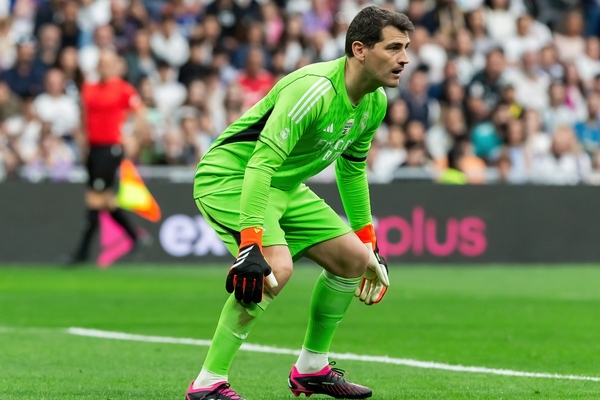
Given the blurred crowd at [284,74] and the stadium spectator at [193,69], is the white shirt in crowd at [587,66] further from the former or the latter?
the stadium spectator at [193,69]

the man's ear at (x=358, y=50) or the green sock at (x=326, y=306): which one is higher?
the man's ear at (x=358, y=50)

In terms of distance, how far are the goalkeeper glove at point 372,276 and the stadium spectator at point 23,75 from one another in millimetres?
10643

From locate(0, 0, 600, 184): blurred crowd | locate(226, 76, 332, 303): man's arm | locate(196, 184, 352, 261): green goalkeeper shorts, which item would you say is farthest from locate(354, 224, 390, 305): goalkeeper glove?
locate(0, 0, 600, 184): blurred crowd

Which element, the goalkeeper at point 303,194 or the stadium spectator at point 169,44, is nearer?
the goalkeeper at point 303,194

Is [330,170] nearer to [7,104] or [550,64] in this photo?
[7,104]

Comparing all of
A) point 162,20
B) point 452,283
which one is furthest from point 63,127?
point 452,283

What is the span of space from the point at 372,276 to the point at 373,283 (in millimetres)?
68

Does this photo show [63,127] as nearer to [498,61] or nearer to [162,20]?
[162,20]

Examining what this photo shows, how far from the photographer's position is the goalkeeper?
15.7ft

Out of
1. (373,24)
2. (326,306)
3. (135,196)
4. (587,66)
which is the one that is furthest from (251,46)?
(373,24)

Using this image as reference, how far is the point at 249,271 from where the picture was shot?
460 cm

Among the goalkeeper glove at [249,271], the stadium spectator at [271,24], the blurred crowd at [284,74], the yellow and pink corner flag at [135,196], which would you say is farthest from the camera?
the stadium spectator at [271,24]

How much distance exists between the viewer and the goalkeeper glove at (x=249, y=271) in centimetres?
461

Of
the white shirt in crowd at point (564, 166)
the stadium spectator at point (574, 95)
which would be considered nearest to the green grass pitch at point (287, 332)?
the white shirt in crowd at point (564, 166)
